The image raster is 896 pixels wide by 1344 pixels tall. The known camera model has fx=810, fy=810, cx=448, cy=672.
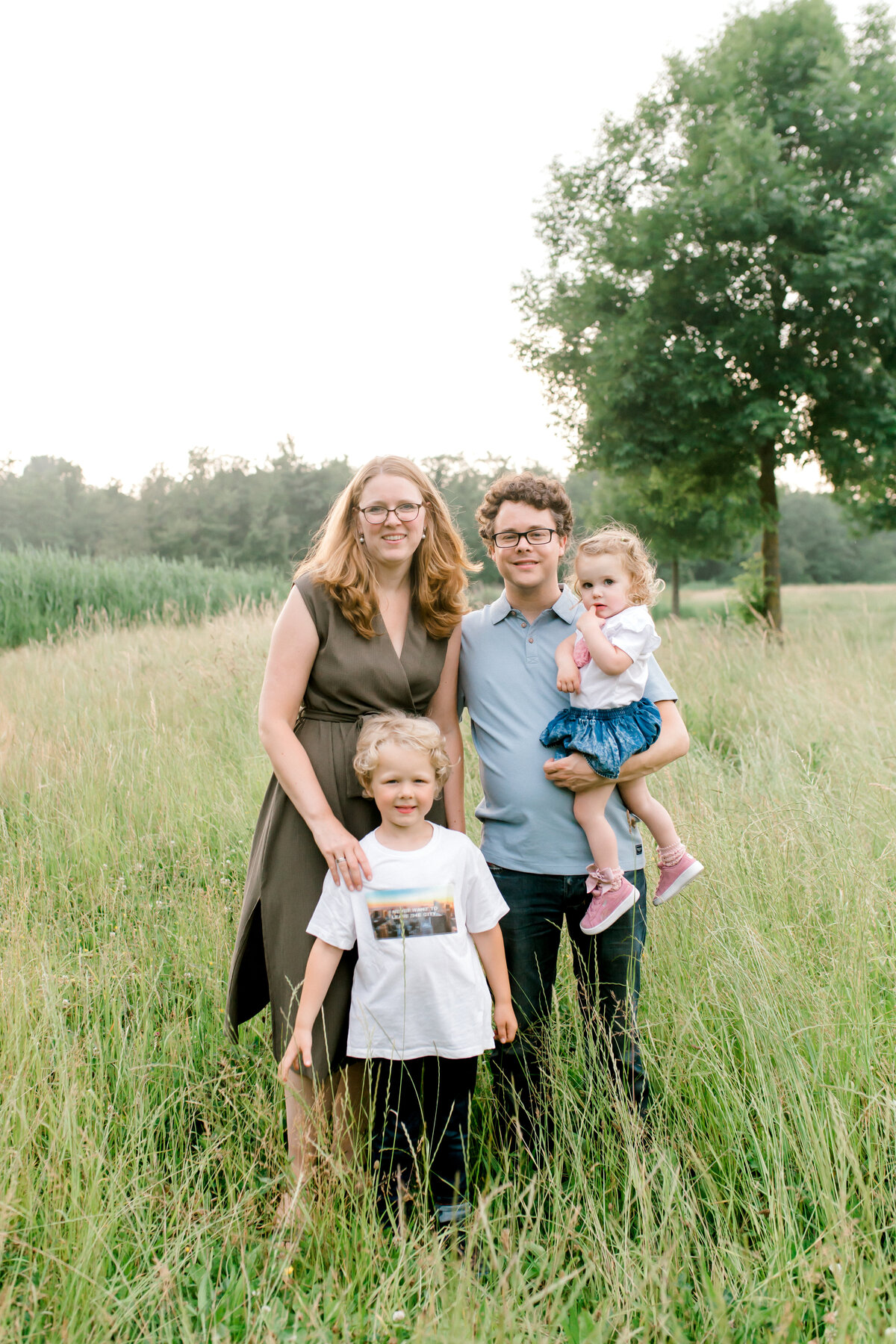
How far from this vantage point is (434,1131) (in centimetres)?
220

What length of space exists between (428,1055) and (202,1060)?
107cm

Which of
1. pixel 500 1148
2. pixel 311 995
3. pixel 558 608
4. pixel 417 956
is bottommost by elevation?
pixel 500 1148

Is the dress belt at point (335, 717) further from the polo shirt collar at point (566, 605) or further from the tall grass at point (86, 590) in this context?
the tall grass at point (86, 590)

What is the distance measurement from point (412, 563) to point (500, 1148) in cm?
181

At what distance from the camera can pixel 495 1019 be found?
7.36 ft

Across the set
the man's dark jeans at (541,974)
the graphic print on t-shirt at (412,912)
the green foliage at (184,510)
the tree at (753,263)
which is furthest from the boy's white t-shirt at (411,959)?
the green foliage at (184,510)

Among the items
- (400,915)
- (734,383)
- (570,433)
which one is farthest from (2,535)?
(400,915)

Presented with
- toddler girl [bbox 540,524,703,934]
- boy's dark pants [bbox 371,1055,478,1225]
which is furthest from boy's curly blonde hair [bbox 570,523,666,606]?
boy's dark pants [bbox 371,1055,478,1225]

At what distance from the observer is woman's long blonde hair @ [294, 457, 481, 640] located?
7.79 feet

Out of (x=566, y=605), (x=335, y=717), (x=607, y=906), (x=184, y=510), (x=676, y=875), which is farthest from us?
(x=184, y=510)

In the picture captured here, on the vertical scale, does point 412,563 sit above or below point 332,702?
above

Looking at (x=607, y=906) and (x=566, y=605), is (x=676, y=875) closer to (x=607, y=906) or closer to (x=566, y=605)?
(x=607, y=906)

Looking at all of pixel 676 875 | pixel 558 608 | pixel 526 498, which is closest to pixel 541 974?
pixel 676 875

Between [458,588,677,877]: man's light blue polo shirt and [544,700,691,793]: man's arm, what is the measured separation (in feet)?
0.17
